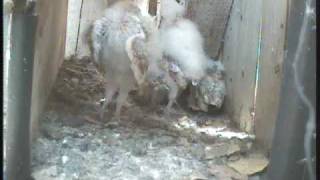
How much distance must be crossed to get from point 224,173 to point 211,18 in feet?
2.18

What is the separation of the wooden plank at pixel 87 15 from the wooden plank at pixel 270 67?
0.52m

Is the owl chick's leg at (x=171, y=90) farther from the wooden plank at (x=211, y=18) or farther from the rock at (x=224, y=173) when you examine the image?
A: the rock at (x=224, y=173)

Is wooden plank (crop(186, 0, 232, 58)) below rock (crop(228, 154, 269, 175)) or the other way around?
the other way around

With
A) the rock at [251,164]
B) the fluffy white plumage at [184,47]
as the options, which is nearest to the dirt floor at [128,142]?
the rock at [251,164]

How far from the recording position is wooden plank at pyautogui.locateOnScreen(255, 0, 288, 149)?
186 cm

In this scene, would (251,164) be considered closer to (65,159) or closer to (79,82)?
(65,159)

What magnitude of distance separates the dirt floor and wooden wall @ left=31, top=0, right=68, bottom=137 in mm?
59

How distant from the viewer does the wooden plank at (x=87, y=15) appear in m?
2.16

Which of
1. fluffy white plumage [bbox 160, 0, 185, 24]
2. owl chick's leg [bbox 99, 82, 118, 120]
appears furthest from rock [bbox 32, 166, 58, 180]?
fluffy white plumage [bbox 160, 0, 185, 24]

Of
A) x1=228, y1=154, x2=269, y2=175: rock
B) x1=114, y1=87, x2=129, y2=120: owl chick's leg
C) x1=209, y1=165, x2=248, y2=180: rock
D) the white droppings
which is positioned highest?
x1=114, y1=87, x2=129, y2=120: owl chick's leg

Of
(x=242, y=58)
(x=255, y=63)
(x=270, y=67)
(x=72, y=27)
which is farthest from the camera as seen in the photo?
(x=72, y=27)

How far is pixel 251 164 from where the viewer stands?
182 centimetres

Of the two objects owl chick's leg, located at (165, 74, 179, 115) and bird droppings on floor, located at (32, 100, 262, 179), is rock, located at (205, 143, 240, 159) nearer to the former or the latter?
bird droppings on floor, located at (32, 100, 262, 179)

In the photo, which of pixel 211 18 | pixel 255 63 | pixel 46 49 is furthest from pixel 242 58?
pixel 46 49
